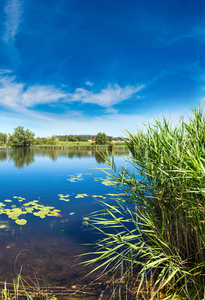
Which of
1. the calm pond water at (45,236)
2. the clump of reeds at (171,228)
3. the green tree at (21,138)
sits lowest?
the calm pond water at (45,236)

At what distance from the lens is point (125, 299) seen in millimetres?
2689

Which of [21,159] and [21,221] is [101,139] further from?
[21,221]

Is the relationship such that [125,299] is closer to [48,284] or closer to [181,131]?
[48,284]

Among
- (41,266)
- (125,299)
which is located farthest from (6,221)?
(125,299)

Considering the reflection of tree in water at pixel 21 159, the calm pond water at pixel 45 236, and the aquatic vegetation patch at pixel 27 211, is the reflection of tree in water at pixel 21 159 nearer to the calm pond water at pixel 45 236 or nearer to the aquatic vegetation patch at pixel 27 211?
the calm pond water at pixel 45 236

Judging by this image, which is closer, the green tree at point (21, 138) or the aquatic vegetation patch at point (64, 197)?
the aquatic vegetation patch at point (64, 197)

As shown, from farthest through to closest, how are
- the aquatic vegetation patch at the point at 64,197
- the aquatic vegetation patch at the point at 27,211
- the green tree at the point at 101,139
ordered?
the green tree at the point at 101,139, the aquatic vegetation patch at the point at 64,197, the aquatic vegetation patch at the point at 27,211

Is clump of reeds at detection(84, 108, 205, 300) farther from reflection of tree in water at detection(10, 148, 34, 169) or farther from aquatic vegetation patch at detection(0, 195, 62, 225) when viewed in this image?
reflection of tree in water at detection(10, 148, 34, 169)

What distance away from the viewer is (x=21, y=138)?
2810 inches

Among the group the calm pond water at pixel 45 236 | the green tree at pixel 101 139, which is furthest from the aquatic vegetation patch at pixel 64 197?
the green tree at pixel 101 139

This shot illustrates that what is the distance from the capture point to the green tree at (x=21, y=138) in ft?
230

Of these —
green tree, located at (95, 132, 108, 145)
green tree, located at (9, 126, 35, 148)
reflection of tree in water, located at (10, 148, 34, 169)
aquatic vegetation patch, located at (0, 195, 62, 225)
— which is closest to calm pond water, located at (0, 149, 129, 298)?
aquatic vegetation patch, located at (0, 195, 62, 225)

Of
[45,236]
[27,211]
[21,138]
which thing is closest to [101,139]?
[21,138]

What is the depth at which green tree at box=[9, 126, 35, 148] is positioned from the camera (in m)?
70.0
